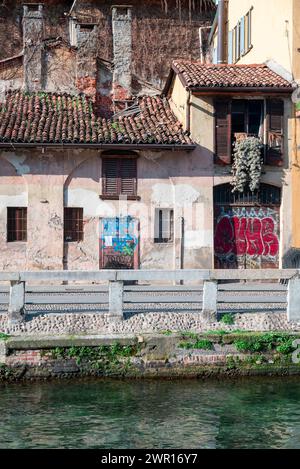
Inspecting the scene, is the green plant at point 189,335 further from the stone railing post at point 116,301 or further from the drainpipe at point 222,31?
the drainpipe at point 222,31

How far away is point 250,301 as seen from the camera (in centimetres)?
1714

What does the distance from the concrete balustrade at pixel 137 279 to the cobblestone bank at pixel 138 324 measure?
6.9 inches

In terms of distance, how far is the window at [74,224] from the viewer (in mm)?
25094

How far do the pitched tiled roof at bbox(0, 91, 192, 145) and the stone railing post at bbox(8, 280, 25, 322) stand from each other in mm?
9357

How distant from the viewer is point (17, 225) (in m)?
25.0

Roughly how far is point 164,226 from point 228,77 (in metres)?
5.05

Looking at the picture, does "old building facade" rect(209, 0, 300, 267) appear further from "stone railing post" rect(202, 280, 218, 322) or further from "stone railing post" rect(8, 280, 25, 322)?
"stone railing post" rect(8, 280, 25, 322)

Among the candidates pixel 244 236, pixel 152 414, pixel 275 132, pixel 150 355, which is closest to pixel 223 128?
pixel 275 132

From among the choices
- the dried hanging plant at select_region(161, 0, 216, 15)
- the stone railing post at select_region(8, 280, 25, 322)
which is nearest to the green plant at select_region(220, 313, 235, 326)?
the stone railing post at select_region(8, 280, 25, 322)

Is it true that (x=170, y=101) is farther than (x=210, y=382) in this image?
Yes

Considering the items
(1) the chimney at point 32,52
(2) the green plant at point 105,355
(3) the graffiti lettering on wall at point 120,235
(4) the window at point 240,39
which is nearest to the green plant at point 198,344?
(2) the green plant at point 105,355
